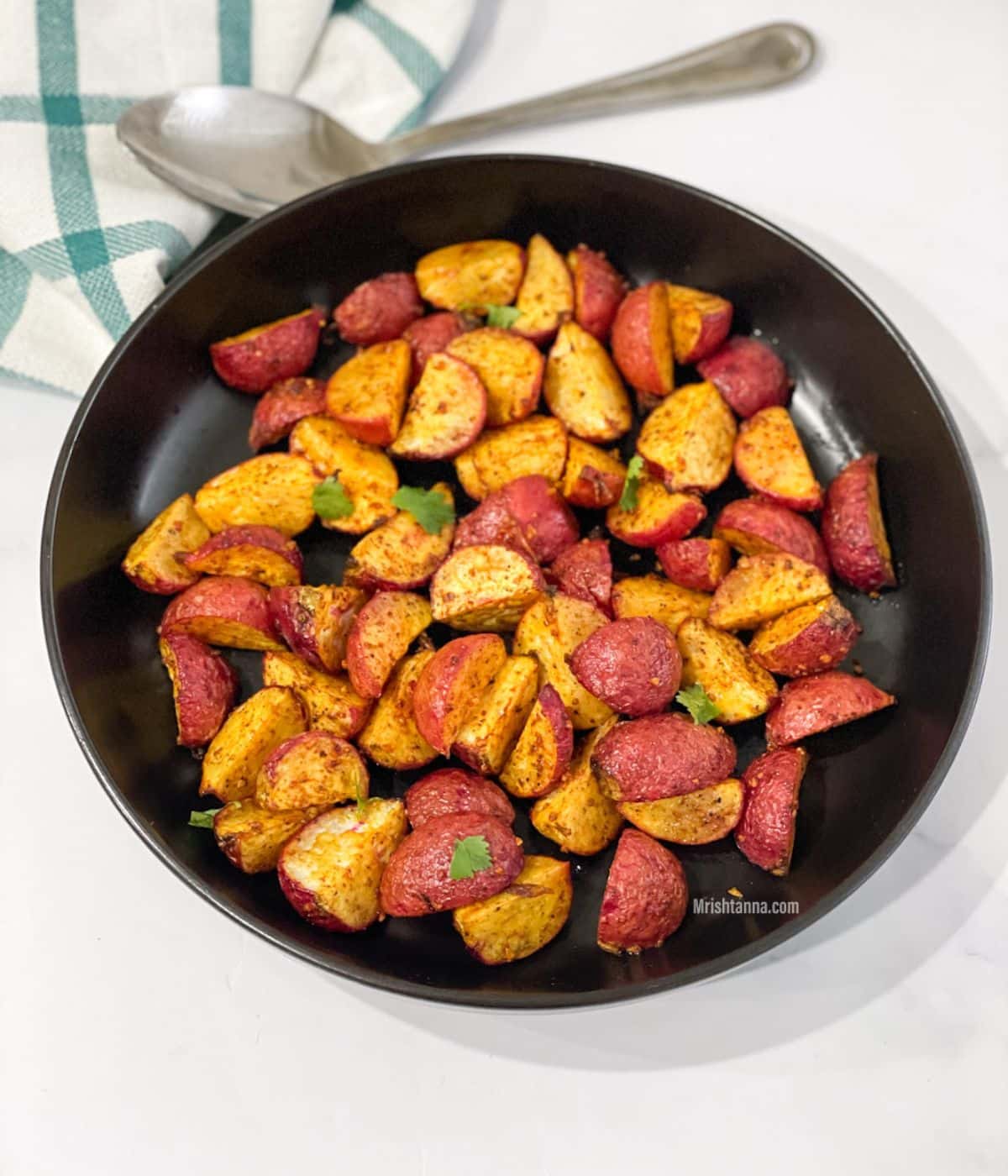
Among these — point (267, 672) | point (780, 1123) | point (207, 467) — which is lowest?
point (780, 1123)

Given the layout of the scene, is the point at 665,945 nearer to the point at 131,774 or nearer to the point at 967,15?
the point at 131,774

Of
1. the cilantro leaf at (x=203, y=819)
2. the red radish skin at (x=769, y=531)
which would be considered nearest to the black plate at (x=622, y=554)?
the cilantro leaf at (x=203, y=819)

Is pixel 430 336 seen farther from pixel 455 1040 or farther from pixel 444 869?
pixel 455 1040

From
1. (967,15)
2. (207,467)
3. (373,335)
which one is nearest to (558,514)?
(373,335)

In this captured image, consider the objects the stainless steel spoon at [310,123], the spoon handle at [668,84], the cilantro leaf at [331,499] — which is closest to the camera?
the cilantro leaf at [331,499]

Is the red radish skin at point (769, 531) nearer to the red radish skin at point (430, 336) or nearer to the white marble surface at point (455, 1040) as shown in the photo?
the white marble surface at point (455, 1040)

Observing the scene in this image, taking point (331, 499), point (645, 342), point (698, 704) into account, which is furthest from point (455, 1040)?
point (645, 342)
